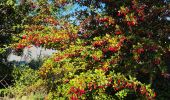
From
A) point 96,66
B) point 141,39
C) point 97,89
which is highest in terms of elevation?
point 141,39

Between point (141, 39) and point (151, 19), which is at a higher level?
point (151, 19)

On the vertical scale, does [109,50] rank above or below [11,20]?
below

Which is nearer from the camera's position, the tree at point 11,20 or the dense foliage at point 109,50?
the dense foliage at point 109,50

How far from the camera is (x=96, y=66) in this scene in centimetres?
962

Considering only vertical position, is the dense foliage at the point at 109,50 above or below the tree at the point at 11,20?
below

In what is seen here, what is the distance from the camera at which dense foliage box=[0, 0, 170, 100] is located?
8992mm

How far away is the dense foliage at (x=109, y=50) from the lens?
8992 mm

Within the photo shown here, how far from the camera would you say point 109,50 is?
31.3 ft

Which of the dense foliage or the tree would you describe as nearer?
the dense foliage

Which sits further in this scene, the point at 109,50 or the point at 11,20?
the point at 11,20

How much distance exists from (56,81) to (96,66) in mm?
2084

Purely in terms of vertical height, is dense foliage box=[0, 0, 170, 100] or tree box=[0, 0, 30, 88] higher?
tree box=[0, 0, 30, 88]

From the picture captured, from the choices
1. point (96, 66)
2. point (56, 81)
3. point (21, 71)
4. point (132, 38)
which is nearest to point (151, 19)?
point (132, 38)

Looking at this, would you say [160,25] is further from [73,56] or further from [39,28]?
[39,28]
